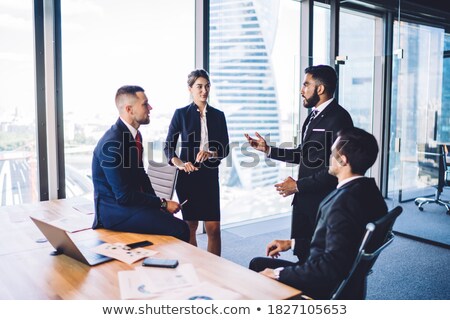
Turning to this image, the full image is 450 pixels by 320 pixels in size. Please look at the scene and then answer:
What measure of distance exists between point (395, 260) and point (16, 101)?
12.5ft

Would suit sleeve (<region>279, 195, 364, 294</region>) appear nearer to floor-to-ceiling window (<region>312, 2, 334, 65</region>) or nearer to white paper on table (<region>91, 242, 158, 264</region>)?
white paper on table (<region>91, 242, 158, 264</region>)

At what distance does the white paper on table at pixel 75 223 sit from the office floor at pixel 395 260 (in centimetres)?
164

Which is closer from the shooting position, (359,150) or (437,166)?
(359,150)

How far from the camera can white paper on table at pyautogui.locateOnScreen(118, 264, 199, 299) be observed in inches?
57.1

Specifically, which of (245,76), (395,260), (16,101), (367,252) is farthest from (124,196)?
(245,76)

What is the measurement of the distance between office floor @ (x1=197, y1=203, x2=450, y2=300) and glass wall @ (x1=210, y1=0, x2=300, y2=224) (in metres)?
0.45

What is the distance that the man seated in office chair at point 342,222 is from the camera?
4.99ft

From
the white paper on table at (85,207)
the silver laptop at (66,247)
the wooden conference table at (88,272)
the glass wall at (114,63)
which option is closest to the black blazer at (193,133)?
the white paper on table at (85,207)

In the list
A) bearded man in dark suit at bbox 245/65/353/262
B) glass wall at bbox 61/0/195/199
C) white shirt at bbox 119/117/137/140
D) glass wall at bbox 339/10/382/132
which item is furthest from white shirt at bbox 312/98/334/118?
glass wall at bbox 339/10/382/132

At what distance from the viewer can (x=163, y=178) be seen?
3.15m

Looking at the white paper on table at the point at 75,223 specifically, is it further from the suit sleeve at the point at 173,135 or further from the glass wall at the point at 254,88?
the glass wall at the point at 254,88

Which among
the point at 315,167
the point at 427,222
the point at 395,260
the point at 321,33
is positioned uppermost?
the point at 321,33

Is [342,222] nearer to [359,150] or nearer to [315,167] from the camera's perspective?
[359,150]
